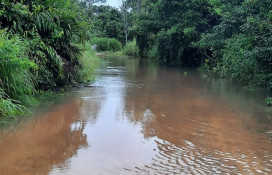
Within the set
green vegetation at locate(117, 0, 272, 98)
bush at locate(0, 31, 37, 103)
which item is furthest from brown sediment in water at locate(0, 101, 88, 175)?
green vegetation at locate(117, 0, 272, 98)

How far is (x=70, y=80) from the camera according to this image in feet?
34.6

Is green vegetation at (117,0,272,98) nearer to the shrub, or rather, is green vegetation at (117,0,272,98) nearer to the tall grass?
the tall grass

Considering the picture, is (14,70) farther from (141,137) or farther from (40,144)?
(141,137)

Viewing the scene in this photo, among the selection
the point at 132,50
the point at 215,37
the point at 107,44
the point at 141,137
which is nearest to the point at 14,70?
the point at 141,137

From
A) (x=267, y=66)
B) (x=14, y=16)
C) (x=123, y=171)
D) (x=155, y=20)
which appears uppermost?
(x=155, y=20)

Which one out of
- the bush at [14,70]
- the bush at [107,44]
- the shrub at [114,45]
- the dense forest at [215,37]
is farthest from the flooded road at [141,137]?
the shrub at [114,45]

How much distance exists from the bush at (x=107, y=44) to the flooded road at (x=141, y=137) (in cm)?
3138

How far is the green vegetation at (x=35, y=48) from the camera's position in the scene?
21.3 feet

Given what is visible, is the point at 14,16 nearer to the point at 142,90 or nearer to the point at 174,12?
the point at 142,90

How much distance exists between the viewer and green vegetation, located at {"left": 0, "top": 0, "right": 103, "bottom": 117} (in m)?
6.50

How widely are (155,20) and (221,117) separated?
650 inches

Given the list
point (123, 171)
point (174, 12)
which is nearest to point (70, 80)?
point (123, 171)

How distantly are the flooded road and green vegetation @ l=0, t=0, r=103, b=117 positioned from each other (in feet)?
2.38

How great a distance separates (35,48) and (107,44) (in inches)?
1283
